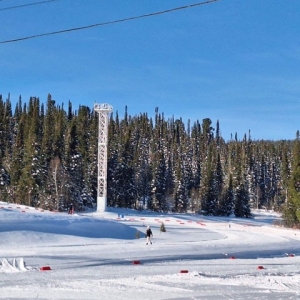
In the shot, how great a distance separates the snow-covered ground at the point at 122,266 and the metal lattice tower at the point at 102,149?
22360 mm

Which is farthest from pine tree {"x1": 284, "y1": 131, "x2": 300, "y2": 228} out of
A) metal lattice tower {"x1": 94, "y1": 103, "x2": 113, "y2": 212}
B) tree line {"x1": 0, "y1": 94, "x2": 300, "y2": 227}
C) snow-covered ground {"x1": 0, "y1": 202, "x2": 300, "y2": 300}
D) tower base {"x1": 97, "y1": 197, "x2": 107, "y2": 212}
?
tower base {"x1": 97, "y1": 197, "x2": 107, "y2": 212}

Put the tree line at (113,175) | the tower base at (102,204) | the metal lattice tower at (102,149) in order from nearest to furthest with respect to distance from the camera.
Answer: the metal lattice tower at (102,149) < the tower base at (102,204) < the tree line at (113,175)

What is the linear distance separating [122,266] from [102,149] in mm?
39527

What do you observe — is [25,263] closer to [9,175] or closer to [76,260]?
[76,260]

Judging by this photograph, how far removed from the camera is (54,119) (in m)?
86.3

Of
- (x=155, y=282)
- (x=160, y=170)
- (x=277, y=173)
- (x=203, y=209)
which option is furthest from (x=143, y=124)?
(x=155, y=282)

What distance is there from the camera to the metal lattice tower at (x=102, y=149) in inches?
2169

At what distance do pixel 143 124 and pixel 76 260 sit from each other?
104633 millimetres

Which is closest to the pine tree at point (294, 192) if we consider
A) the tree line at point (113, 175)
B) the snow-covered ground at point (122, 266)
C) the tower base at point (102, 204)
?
the tree line at point (113, 175)

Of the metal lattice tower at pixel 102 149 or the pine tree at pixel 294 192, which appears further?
the metal lattice tower at pixel 102 149

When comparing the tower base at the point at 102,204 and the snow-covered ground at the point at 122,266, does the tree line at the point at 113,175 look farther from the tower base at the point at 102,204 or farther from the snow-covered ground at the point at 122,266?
the snow-covered ground at the point at 122,266

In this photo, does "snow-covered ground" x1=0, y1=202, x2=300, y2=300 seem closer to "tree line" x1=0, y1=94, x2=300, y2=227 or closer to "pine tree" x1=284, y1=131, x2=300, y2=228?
"pine tree" x1=284, y1=131, x2=300, y2=228

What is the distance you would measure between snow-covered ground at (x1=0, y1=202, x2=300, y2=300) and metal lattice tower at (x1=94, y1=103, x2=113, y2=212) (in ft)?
73.4

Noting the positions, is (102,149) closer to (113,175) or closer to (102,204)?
(102,204)
